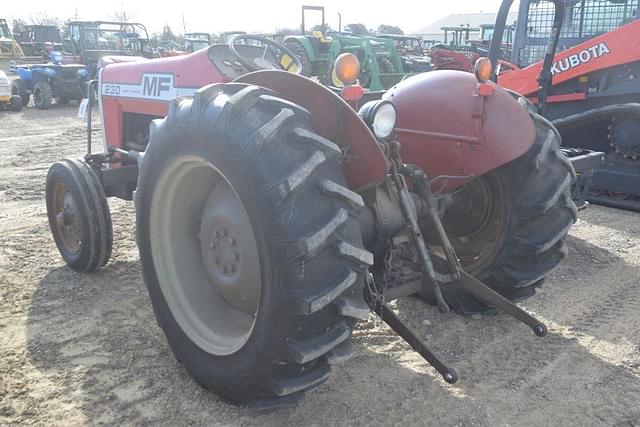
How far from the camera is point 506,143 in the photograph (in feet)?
9.04

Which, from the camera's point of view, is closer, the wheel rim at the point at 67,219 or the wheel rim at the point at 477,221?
the wheel rim at the point at 477,221

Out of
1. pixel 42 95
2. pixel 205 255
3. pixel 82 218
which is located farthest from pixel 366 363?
pixel 42 95

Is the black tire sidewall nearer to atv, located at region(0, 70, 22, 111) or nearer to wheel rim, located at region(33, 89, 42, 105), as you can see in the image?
Answer: atv, located at region(0, 70, 22, 111)

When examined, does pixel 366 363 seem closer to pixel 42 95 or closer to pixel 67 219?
pixel 67 219

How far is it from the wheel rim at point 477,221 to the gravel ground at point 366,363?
0.41 metres

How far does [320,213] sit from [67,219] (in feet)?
8.82

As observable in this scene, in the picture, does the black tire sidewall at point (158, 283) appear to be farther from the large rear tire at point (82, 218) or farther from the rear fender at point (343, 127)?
the large rear tire at point (82, 218)

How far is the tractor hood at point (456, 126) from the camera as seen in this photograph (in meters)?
2.76

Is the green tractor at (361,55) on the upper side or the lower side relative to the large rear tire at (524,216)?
upper

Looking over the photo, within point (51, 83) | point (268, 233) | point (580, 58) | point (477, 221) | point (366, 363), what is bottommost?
point (366, 363)

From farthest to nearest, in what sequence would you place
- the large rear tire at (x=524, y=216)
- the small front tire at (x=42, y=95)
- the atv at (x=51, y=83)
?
the atv at (x=51, y=83) < the small front tire at (x=42, y=95) < the large rear tire at (x=524, y=216)

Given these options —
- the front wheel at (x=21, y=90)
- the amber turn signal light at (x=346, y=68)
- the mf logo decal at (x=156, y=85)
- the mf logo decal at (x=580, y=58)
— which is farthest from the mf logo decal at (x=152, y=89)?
the front wheel at (x=21, y=90)

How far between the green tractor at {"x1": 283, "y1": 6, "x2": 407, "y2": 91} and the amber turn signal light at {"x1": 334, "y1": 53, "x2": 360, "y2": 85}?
10.6 m

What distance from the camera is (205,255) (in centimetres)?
268
